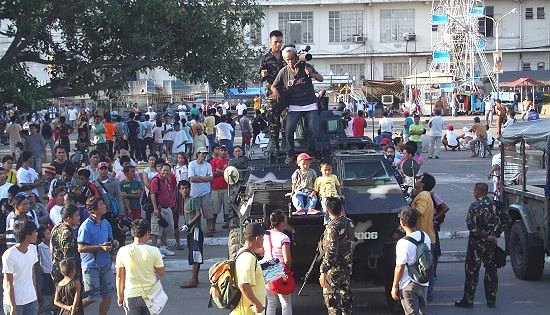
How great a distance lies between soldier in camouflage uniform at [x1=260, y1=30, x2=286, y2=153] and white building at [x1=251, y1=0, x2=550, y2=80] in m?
51.8

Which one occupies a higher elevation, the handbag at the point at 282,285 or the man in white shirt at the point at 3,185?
the man in white shirt at the point at 3,185

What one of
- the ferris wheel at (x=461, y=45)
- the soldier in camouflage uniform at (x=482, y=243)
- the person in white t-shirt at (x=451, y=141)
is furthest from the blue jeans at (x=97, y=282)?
the ferris wheel at (x=461, y=45)

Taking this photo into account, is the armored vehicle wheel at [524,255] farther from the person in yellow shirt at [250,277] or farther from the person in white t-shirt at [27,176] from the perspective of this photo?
the person in white t-shirt at [27,176]

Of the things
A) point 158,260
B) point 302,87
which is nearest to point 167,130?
point 302,87

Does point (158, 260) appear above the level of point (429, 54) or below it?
below

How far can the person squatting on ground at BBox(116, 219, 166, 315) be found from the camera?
8.47 m

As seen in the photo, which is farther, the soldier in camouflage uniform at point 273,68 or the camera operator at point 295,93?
the soldier in camouflage uniform at point 273,68

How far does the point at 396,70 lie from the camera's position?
6662 cm

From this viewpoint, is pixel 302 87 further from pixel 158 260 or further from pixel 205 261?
pixel 158 260

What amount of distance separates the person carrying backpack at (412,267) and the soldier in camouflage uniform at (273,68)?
4.47 meters

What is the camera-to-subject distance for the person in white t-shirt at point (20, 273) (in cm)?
854

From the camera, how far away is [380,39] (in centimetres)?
6512

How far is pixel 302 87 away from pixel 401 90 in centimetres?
4657

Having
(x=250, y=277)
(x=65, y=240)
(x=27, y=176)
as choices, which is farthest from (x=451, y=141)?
(x=250, y=277)
